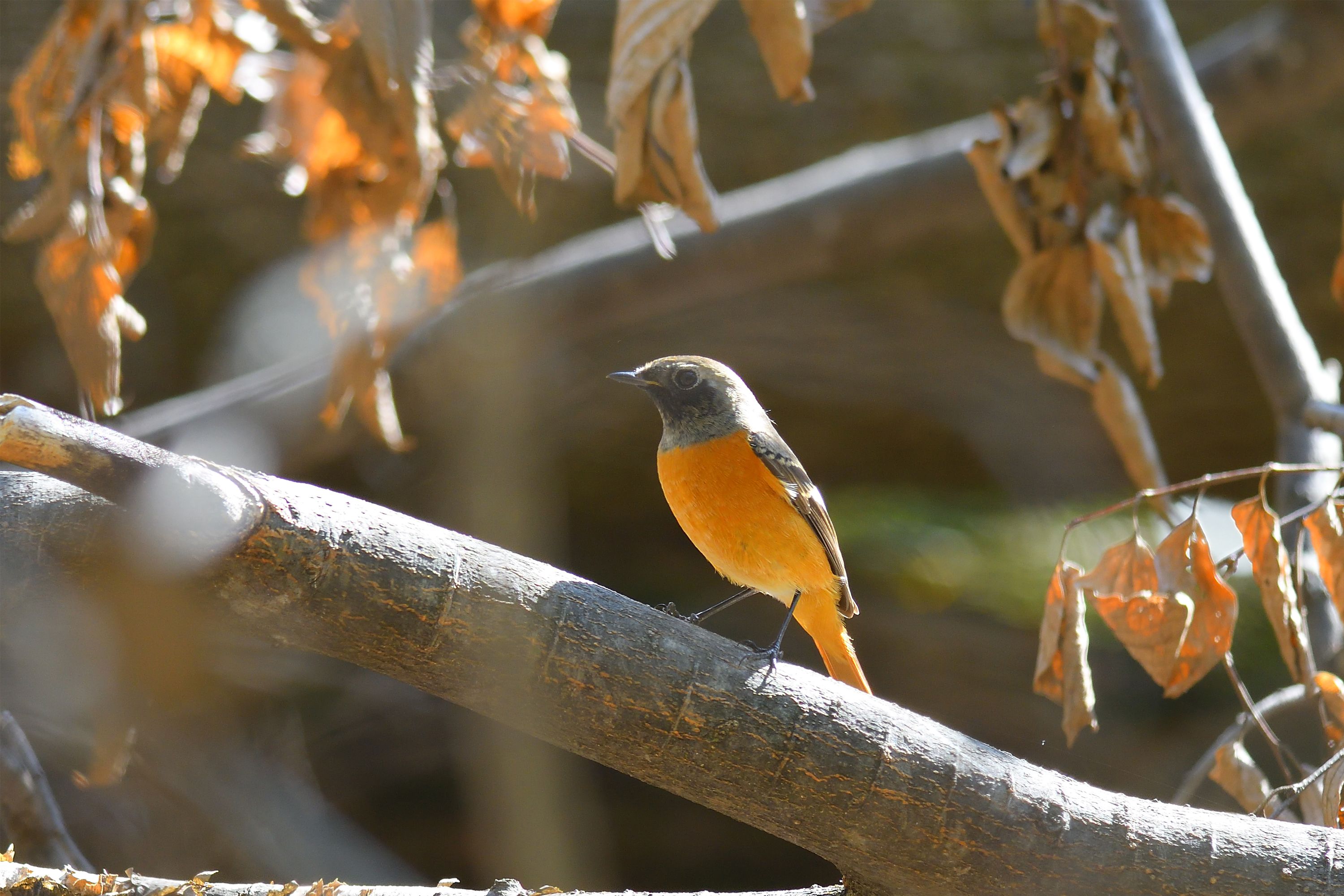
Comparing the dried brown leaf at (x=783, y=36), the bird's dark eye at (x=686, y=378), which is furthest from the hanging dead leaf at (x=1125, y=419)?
the dried brown leaf at (x=783, y=36)

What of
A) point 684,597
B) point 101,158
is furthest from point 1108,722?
point 101,158

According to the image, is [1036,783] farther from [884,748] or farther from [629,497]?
[629,497]

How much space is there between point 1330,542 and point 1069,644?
0.55 m

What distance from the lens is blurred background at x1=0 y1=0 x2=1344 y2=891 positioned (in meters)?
4.57

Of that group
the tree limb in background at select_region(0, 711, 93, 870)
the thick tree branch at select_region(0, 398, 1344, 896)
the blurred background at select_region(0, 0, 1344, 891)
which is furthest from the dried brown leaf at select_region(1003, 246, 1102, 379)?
the tree limb in background at select_region(0, 711, 93, 870)

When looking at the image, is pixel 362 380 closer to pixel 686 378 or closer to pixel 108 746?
pixel 686 378

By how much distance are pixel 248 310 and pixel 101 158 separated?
2957 millimetres

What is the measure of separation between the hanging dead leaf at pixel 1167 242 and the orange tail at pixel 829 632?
1311 mm

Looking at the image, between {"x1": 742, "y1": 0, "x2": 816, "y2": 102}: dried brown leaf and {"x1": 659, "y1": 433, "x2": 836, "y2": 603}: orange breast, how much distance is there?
938 millimetres

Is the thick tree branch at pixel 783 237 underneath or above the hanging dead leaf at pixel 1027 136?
underneath

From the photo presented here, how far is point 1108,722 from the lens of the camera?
5133 mm

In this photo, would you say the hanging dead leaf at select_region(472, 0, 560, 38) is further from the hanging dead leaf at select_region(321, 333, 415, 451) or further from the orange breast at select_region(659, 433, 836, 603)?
the orange breast at select_region(659, 433, 836, 603)

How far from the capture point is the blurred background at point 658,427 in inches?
180

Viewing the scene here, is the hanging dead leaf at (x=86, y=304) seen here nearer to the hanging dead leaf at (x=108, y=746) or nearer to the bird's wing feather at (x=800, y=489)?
the hanging dead leaf at (x=108, y=746)
